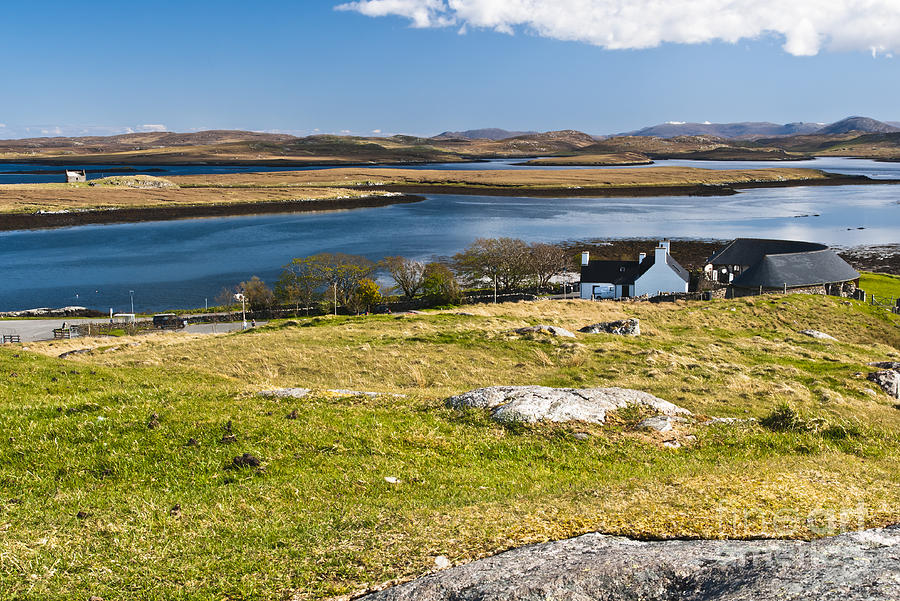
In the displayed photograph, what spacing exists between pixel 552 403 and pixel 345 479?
5.60m

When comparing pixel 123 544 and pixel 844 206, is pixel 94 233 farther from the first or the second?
pixel 844 206

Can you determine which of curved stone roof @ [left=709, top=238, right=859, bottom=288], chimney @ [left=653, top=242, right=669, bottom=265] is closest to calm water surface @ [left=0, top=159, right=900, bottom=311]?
chimney @ [left=653, top=242, right=669, bottom=265]

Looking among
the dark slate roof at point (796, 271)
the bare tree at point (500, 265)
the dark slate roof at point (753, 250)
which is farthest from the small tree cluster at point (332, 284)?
the dark slate roof at point (753, 250)

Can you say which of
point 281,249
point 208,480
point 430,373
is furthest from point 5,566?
point 281,249

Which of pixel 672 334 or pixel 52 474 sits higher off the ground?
pixel 52 474

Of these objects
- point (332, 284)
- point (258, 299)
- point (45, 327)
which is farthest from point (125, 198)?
point (332, 284)

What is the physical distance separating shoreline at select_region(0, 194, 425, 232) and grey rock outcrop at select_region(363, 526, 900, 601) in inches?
6185

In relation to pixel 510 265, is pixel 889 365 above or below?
above

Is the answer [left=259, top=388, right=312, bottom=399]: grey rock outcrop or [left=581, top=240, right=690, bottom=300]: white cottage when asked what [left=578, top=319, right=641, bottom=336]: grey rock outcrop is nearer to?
[left=259, top=388, right=312, bottom=399]: grey rock outcrop

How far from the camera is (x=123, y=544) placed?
7.75 m

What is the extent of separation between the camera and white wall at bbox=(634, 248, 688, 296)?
5731 centimetres

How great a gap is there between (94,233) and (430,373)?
130 metres

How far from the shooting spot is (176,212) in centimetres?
16012

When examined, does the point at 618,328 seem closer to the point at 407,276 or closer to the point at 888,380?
the point at 888,380
